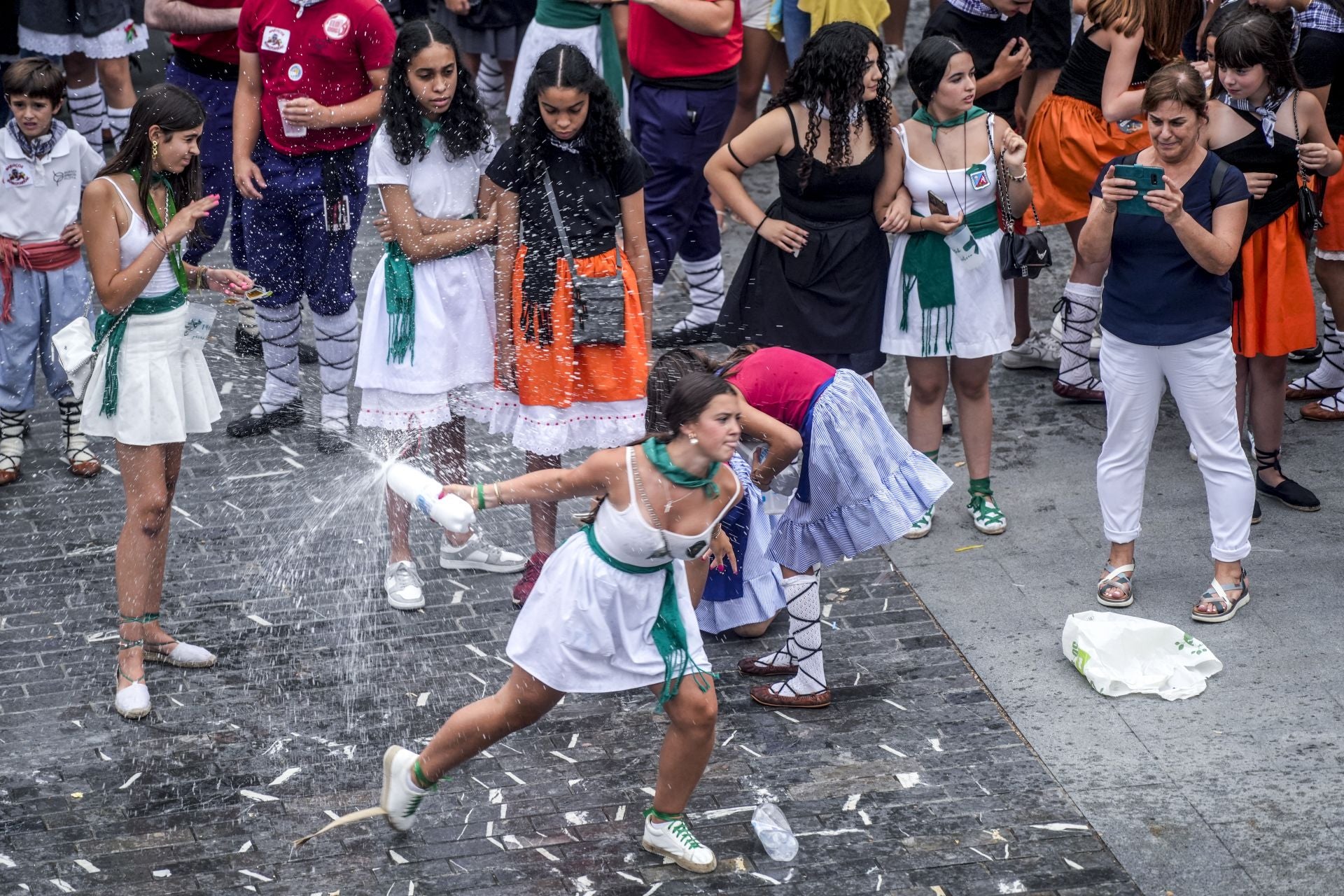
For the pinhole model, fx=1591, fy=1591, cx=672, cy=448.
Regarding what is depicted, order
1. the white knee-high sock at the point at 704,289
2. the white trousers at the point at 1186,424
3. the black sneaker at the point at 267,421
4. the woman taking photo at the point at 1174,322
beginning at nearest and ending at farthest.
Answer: the woman taking photo at the point at 1174,322 → the white trousers at the point at 1186,424 → the black sneaker at the point at 267,421 → the white knee-high sock at the point at 704,289

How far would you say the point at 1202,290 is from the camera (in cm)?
570

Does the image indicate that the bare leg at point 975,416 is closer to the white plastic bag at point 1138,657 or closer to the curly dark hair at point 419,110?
the white plastic bag at point 1138,657

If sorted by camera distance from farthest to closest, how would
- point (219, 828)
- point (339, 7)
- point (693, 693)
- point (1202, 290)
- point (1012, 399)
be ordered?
point (1012, 399)
point (339, 7)
point (1202, 290)
point (219, 828)
point (693, 693)

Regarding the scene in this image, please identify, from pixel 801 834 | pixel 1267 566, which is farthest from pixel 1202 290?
pixel 801 834

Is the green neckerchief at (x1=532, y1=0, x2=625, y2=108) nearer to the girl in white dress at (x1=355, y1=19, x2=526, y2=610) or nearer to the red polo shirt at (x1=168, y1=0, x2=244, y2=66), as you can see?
the red polo shirt at (x1=168, y1=0, x2=244, y2=66)

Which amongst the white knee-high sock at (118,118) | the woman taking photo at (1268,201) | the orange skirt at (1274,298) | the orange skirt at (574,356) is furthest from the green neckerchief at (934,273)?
the white knee-high sock at (118,118)

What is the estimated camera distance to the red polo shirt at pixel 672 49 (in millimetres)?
7965

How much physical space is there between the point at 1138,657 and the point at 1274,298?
173 cm

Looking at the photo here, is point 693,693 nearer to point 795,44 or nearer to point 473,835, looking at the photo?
point 473,835

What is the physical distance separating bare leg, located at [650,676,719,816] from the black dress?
7.31 feet

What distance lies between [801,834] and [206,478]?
11.8 ft

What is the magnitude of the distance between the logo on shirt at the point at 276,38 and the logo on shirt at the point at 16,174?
117 cm

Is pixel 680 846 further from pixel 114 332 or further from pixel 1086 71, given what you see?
pixel 1086 71

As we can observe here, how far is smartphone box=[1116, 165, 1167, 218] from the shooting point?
5551 mm
